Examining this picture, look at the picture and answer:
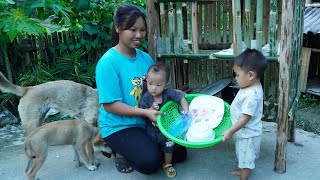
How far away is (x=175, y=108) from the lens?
10.4 ft

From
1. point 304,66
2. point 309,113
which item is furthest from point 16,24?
point 304,66

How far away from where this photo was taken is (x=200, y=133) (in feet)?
9.16

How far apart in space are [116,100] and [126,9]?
78 centimetres

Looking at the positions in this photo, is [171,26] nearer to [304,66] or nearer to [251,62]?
[251,62]

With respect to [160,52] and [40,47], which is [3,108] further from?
[160,52]

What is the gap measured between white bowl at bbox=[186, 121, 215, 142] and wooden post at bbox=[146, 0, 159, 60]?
1.01m

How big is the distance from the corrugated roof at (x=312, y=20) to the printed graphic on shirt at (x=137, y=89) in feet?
13.8

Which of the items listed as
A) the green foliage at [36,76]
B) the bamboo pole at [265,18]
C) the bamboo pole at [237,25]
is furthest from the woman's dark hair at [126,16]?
the green foliage at [36,76]

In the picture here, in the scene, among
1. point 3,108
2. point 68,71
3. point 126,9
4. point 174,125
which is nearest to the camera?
point 126,9

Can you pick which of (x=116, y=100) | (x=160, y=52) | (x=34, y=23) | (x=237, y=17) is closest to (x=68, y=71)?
(x=34, y=23)

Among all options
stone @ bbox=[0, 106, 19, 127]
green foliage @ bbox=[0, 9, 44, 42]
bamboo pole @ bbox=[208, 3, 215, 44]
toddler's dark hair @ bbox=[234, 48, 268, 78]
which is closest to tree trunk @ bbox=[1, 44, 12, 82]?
stone @ bbox=[0, 106, 19, 127]

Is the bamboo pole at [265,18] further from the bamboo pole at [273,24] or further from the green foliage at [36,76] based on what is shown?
the green foliage at [36,76]

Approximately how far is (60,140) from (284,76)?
2101 millimetres

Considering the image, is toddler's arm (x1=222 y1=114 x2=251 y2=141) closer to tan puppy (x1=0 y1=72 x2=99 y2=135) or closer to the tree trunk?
tan puppy (x1=0 y1=72 x2=99 y2=135)
